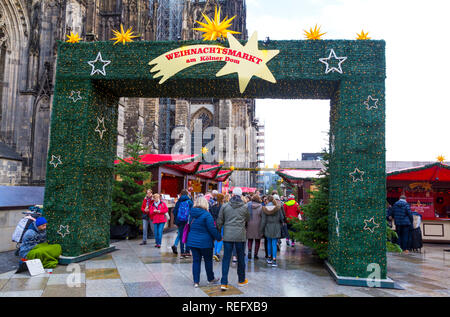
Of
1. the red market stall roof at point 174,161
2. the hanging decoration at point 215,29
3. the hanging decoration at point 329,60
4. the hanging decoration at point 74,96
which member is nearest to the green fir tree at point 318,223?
the hanging decoration at point 329,60

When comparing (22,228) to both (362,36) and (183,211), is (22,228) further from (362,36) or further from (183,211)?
(362,36)

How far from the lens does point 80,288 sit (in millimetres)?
4926

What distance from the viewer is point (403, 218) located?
9.90 m

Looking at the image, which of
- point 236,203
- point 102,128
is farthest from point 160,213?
point 236,203

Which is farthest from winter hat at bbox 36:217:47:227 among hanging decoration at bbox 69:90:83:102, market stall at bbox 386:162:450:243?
market stall at bbox 386:162:450:243

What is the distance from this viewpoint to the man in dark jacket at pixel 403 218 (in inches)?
389

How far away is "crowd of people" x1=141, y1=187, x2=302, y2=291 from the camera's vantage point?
5109 mm

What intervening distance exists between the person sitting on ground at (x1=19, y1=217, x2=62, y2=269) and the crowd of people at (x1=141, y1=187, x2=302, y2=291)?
256cm

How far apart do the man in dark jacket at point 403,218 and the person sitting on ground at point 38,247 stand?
9594 mm

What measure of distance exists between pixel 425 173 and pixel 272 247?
8.52 metres

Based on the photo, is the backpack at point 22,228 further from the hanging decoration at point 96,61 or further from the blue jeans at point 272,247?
the blue jeans at point 272,247
